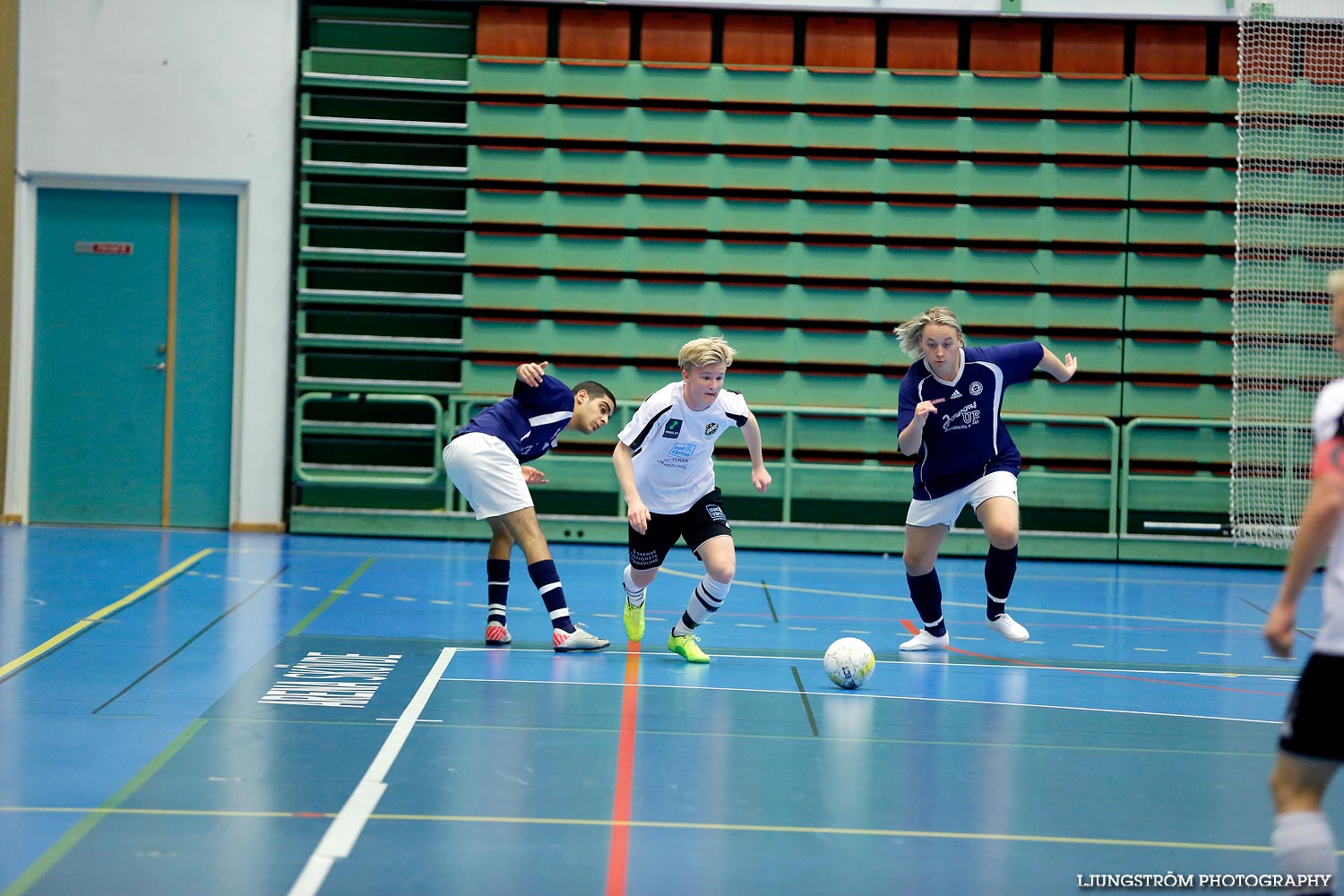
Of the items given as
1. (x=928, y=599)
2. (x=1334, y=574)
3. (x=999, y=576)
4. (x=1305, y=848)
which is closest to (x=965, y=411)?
(x=999, y=576)

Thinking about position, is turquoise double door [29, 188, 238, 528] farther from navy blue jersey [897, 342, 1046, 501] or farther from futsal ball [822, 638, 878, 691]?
futsal ball [822, 638, 878, 691]

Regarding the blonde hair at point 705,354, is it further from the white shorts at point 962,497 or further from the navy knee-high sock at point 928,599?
the navy knee-high sock at point 928,599

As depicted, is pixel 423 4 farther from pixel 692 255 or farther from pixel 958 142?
pixel 958 142

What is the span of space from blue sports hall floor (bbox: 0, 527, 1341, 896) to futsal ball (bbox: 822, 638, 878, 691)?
13cm

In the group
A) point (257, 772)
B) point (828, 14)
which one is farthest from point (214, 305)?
point (257, 772)

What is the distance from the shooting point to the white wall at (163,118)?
429 inches

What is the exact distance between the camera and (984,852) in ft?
11.1

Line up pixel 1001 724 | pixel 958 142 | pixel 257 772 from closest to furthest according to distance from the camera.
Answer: pixel 257 772, pixel 1001 724, pixel 958 142

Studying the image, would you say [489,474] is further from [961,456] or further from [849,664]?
[961,456]

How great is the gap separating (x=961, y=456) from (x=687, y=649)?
168 centimetres

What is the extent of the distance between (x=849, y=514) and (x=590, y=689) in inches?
250

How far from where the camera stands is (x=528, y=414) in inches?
251

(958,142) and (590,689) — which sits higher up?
(958,142)

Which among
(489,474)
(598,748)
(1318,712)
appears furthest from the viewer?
(489,474)
